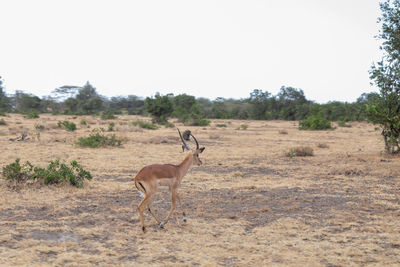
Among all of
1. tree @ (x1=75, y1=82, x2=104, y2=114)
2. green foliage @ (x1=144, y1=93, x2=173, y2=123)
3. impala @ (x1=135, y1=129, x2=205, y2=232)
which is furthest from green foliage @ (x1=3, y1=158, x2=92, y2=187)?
tree @ (x1=75, y1=82, x2=104, y2=114)

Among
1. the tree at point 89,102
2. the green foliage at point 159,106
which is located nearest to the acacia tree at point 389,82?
the green foliage at point 159,106

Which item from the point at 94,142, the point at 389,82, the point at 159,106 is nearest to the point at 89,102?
the point at 159,106

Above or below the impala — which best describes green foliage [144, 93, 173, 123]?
above

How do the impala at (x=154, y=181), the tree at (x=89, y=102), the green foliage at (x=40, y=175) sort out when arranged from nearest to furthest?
the impala at (x=154, y=181)
the green foliage at (x=40, y=175)
the tree at (x=89, y=102)

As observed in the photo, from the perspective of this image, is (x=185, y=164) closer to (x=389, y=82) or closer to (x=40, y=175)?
(x=40, y=175)

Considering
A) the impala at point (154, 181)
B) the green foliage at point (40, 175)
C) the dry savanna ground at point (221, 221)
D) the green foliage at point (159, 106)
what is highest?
the green foliage at point (159, 106)

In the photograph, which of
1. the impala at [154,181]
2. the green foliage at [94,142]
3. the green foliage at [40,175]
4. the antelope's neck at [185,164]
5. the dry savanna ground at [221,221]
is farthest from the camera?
the green foliage at [94,142]

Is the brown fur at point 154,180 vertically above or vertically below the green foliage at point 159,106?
below

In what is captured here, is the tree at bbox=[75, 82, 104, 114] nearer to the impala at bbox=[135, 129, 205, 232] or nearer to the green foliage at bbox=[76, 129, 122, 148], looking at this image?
the green foliage at bbox=[76, 129, 122, 148]

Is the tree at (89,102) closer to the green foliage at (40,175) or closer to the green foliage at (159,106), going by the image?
the green foliage at (159,106)

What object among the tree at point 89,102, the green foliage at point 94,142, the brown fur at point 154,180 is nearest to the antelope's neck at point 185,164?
the brown fur at point 154,180

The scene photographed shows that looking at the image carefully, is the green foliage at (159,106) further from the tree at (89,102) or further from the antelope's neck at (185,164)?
the antelope's neck at (185,164)

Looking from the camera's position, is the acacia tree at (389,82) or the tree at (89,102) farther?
the tree at (89,102)

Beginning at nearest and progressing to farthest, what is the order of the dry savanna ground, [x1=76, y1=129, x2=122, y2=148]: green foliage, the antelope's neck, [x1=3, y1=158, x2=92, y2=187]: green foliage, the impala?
the dry savanna ground → the impala → the antelope's neck → [x1=3, y1=158, x2=92, y2=187]: green foliage → [x1=76, y1=129, x2=122, y2=148]: green foliage
